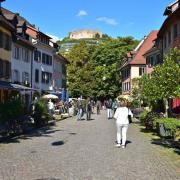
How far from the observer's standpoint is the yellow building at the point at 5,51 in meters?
43.8

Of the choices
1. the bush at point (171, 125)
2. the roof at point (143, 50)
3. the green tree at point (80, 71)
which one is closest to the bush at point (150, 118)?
the bush at point (171, 125)

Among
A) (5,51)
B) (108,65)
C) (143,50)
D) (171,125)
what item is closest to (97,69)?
(108,65)

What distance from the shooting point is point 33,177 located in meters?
11.4

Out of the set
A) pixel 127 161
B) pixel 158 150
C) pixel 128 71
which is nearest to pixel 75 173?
pixel 127 161

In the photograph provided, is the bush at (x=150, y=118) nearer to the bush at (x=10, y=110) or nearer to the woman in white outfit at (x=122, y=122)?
the bush at (x=10, y=110)

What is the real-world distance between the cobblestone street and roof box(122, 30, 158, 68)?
217 ft

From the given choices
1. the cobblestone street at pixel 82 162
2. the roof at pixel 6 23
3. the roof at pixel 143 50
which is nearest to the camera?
the cobblestone street at pixel 82 162

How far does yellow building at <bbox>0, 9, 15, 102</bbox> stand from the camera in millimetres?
43809

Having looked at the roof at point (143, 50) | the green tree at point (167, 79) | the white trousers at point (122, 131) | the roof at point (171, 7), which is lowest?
the white trousers at point (122, 131)

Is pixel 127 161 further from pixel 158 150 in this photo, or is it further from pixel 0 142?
pixel 0 142

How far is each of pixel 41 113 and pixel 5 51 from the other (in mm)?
15668

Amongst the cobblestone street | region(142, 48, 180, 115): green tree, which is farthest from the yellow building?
the cobblestone street

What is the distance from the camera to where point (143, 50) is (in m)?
87.1

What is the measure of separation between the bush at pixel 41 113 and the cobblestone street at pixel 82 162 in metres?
11.0
